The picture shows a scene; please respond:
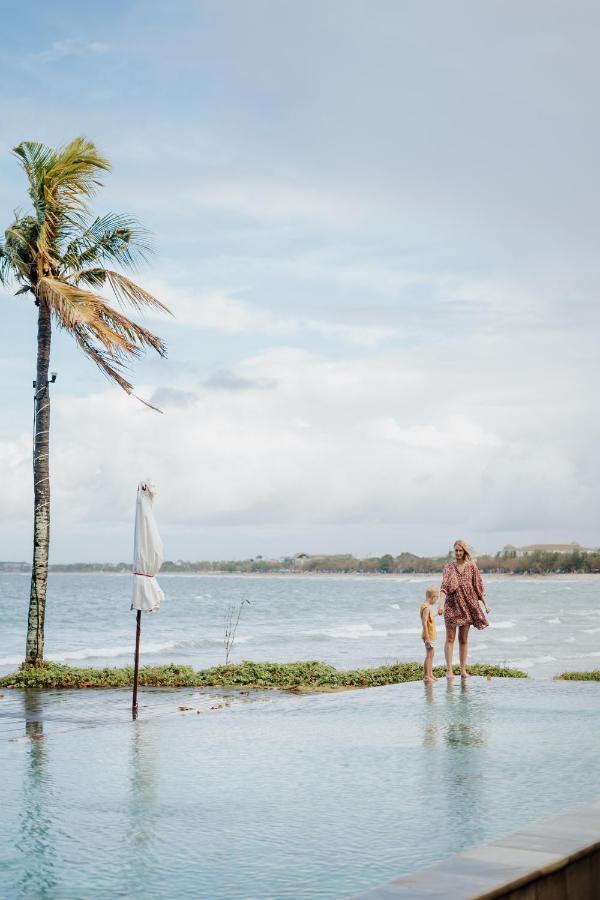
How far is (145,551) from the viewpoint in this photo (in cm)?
1109

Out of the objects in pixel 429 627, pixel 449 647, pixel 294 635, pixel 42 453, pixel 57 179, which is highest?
pixel 57 179

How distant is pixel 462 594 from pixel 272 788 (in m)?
6.55

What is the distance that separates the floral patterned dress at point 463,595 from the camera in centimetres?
1354

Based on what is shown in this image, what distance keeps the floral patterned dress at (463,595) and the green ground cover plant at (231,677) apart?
1708 mm

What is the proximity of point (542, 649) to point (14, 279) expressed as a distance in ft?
91.8

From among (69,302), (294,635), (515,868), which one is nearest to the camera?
(515,868)

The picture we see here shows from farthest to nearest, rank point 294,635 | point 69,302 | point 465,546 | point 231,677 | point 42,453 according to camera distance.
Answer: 1. point 294,635
2. point 42,453
3. point 69,302
4. point 231,677
5. point 465,546

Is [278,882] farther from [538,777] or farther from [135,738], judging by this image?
[135,738]

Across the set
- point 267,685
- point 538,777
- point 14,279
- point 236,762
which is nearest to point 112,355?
point 14,279

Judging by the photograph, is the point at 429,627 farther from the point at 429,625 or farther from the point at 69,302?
the point at 69,302

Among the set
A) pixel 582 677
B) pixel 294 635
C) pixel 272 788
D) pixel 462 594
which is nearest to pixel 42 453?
pixel 462 594

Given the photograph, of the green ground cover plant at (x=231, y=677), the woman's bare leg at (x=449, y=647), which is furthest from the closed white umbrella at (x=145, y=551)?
the woman's bare leg at (x=449, y=647)

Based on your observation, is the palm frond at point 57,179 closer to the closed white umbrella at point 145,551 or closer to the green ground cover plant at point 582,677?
the closed white umbrella at point 145,551

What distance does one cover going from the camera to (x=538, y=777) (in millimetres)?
7719
